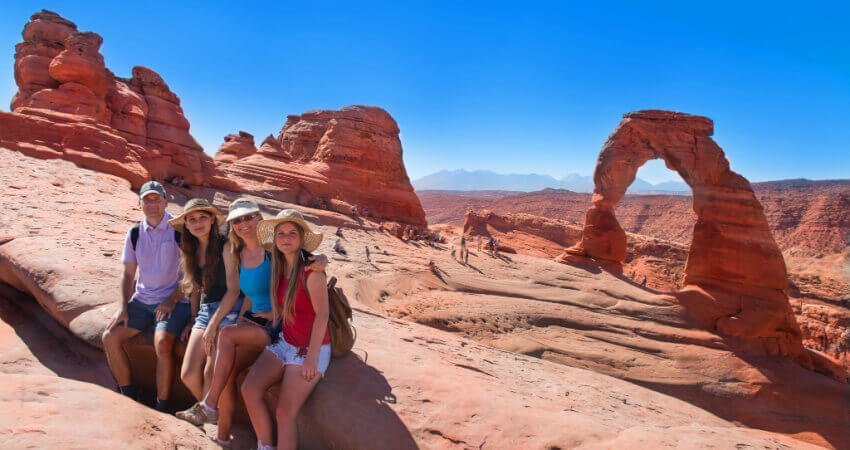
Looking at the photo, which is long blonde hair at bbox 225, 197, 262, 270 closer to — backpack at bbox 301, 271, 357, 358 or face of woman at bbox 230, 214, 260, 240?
face of woman at bbox 230, 214, 260, 240

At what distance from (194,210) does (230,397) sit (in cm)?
151

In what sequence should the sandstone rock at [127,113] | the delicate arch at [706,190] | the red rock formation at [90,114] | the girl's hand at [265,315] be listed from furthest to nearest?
the sandstone rock at [127,113] < the red rock formation at [90,114] < the delicate arch at [706,190] < the girl's hand at [265,315]

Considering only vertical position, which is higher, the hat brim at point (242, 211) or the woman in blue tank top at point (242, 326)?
the hat brim at point (242, 211)

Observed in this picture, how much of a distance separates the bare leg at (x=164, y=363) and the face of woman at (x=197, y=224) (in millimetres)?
826

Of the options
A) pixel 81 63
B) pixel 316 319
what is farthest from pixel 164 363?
pixel 81 63

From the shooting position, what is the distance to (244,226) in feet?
9.89

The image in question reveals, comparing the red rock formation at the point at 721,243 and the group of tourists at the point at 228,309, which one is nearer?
the group of tourists at the point at 228,309

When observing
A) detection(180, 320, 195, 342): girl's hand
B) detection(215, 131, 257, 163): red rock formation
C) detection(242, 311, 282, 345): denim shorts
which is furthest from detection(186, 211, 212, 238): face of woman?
detection(215, 131, 257, 163): red rock formation

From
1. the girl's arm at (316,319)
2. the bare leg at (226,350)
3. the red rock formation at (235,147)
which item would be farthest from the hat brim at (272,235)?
the red rock formation at (235,147)

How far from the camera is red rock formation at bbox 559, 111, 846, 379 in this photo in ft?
32.8

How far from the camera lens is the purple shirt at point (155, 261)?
130 inches

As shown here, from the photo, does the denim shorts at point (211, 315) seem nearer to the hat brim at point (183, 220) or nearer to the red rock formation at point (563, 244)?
the hat brim at point (183, 220)

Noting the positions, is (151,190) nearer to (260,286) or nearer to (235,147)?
(260,286)

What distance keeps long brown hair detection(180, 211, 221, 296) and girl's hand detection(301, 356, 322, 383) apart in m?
1.21
